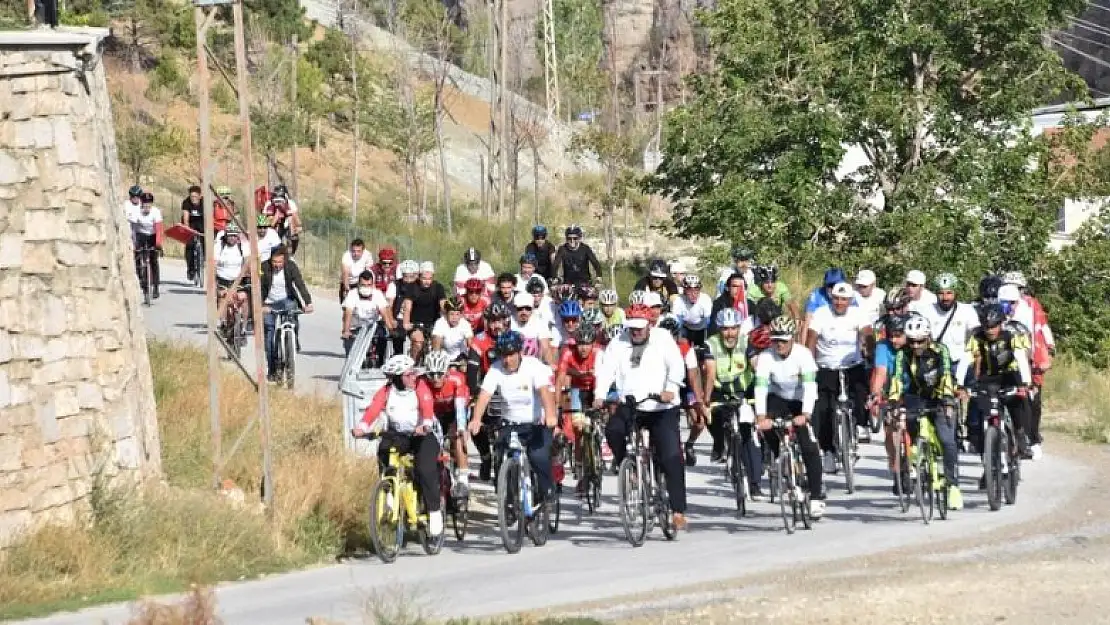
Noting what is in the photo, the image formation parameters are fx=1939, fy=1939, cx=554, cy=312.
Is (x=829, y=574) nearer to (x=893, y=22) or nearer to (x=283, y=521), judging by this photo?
(x=283, y=521)

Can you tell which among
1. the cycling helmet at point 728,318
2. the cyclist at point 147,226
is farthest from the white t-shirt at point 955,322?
the cyclist at point 147,226

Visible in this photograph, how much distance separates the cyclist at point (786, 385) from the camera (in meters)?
17.2

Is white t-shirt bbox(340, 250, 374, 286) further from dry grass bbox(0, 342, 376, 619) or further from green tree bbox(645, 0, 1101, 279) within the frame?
green tree bbox(645, 0, 1101, 279)

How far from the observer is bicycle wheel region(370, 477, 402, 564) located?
16.4 meters

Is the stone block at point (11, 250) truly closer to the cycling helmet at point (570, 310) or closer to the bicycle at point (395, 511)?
the bicycle at point (395, 511)

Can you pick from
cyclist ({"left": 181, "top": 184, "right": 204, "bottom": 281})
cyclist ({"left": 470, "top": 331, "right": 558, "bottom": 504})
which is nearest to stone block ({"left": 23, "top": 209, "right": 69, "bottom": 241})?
cyclist ({"left": 470, "top": 331, "right": 558, "bottom": 504})

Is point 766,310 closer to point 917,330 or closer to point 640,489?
point 917,330

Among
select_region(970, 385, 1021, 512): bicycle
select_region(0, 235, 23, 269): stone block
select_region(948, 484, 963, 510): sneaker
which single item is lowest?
select_region(948, 484, 963, 510): sneaker

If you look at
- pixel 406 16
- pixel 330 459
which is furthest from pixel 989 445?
pixel 406 16

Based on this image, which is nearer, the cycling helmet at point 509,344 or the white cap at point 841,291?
the cycling helmet at point 509,344

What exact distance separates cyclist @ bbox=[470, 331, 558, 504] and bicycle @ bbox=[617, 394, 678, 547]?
2.34 ft

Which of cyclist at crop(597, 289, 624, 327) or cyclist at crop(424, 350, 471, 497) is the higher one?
cyclist at crop(597, 289, 624, 327)

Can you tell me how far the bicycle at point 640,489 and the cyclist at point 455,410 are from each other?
4.78ft

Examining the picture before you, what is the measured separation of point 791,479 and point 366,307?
8796mm
